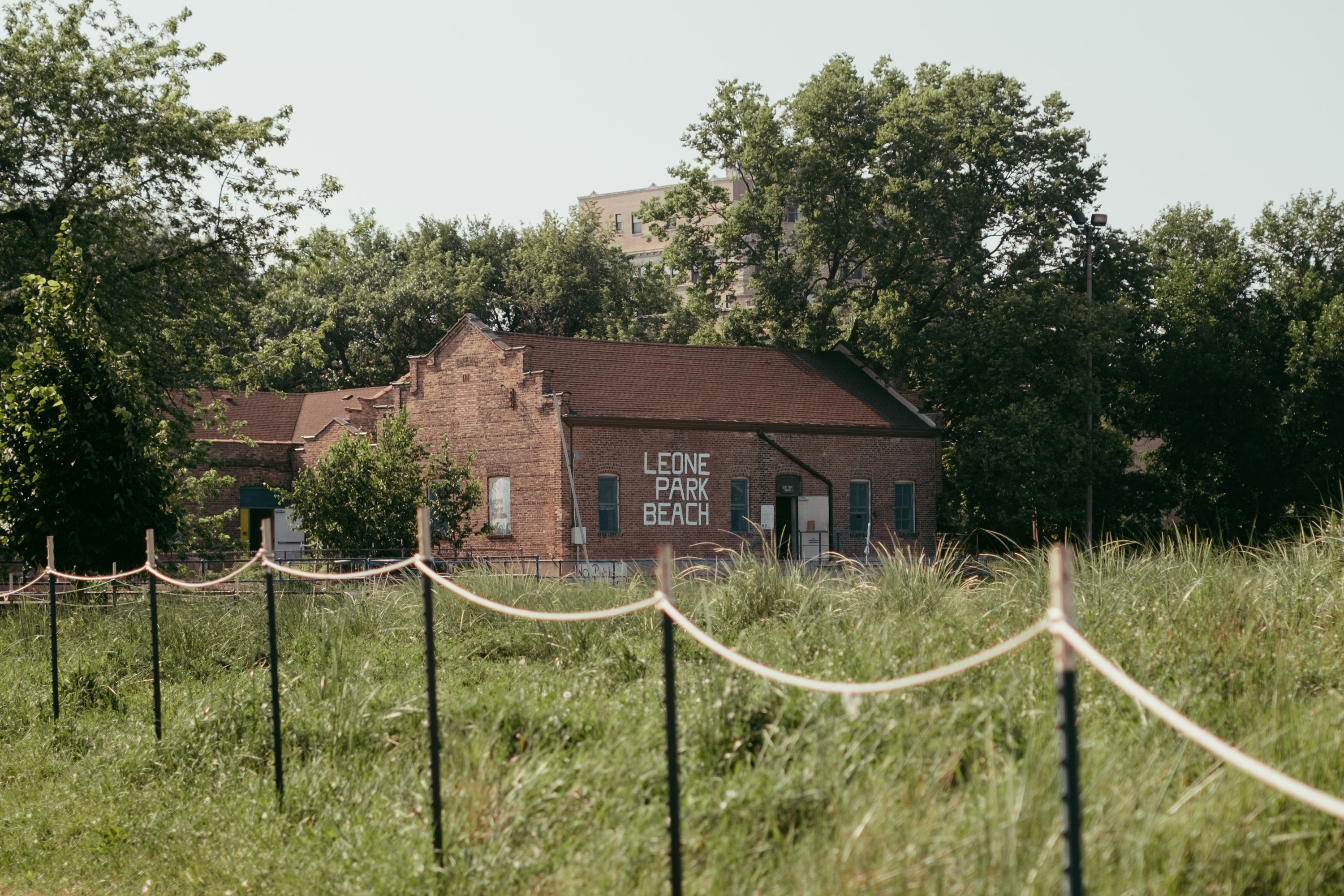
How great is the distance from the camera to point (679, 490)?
40.7 m

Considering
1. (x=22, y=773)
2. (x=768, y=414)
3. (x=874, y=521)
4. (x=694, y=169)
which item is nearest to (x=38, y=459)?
(x=22, y=773)

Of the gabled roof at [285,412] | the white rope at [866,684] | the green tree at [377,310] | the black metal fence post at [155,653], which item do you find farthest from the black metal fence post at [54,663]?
the green tree at [377,310]

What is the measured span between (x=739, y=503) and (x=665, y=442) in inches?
128

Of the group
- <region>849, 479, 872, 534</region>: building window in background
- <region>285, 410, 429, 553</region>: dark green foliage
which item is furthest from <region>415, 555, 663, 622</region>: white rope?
<region>849, 479, 872, 534</region>: building window in background

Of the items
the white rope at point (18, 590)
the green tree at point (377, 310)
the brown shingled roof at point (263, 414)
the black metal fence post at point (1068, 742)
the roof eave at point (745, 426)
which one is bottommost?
the white rope at point (18, 590)

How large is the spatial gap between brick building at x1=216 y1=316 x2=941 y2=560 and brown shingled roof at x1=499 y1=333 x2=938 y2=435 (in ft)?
0.21

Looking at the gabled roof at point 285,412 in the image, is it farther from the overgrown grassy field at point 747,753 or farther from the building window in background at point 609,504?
the overgrown grassy field at point 747,753

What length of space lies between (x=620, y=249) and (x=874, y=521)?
124ft

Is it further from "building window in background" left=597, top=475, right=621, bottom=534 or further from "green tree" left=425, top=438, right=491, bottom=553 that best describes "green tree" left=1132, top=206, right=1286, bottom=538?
"green tree" left=425, top=438, right=491, bottom=553

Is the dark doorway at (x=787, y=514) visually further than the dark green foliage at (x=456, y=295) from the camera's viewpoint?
No

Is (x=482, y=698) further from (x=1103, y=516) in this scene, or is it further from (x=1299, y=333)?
(x=1299, y=333)

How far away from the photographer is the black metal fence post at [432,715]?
663 cm

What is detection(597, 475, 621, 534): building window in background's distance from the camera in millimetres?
39469

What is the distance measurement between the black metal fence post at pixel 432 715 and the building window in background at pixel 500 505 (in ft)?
108
